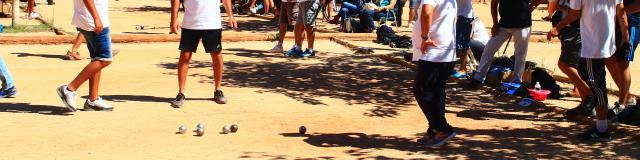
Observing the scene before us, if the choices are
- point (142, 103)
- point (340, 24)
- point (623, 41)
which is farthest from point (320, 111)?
point (340, 24)

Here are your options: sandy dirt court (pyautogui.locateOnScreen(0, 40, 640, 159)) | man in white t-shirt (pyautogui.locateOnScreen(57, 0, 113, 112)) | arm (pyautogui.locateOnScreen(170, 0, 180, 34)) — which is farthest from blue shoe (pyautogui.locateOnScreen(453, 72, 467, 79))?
man in white t-shirt (pyautogui.locateOnScreen(57, 0, 113, 112))

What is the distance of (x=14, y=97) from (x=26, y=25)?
777cm

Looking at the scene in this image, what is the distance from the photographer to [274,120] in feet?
28.1

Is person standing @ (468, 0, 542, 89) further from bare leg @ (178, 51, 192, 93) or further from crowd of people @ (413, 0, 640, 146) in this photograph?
bare leg @ (178, 51, 192, 93)

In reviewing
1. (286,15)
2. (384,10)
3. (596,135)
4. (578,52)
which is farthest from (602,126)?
(384,10)

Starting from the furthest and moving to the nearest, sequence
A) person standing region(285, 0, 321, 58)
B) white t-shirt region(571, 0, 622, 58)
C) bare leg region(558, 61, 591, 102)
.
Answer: person standing region(285, 0, 321, 58), bare leg region(558, 61, 591, 102), white t-shirt region(571, 0, 622, 58)

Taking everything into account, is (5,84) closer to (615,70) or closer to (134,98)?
(134,98)

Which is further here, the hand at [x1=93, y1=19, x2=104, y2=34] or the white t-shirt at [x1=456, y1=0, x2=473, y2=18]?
the white t-shirt at [x1=456, y1=0, x2=473, y2=18]

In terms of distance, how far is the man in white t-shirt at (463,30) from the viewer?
35.9 ft

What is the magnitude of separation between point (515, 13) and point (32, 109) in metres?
4.95

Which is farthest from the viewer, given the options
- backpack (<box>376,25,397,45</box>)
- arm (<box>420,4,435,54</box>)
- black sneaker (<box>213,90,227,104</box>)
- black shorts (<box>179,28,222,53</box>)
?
backpack (<box>376,25,397,45</box>)

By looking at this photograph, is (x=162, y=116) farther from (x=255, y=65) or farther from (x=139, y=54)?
(x=139, y=54)

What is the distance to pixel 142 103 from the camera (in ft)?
30.7

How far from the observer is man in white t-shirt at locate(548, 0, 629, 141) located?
761 centimetres
